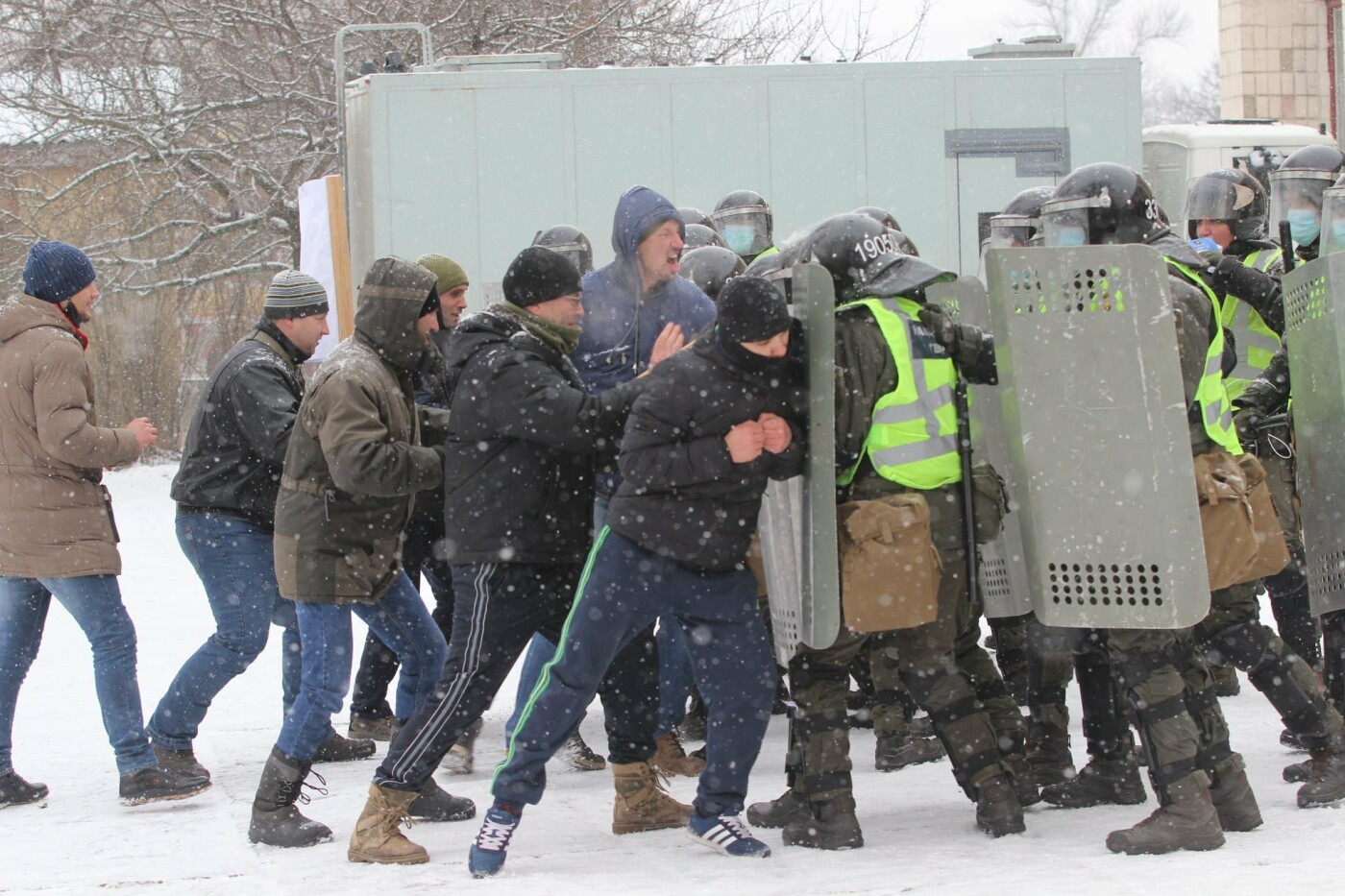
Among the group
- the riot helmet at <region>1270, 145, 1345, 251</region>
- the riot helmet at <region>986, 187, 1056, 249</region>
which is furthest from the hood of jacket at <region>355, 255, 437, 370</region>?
the riot helmet at <region>1270, 145, 1345, 251</region>

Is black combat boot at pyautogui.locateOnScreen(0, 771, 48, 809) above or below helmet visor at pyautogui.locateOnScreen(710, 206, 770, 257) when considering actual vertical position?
below

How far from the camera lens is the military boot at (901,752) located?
5926 millimetres

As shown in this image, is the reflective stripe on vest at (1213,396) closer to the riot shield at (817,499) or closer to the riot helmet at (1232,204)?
the riot shield at (817,499)

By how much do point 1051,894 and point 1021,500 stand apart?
3.94ft

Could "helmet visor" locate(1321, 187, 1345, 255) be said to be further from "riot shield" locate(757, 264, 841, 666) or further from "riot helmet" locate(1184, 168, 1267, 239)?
"riot shield" locate(757, 264, 841, 666)

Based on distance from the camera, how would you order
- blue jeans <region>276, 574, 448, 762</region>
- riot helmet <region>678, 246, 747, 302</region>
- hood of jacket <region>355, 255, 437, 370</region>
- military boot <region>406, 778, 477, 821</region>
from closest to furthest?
blue jeans <region>276, 574, 448, 762</region>, hood of jacket <region>355, 255, 437, 370</region>, military boot <region>406, 778, 477, 821</region>, riot helmet <region>678, 246, 747, 302</region>

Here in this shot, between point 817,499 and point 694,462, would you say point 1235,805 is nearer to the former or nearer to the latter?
point 817,499

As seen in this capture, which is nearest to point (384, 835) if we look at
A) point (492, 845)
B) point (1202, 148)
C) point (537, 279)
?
point (492, 845)

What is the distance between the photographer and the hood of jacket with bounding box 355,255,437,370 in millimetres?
5207

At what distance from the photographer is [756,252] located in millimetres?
7945

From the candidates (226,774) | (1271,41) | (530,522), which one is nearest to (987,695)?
(530,522)

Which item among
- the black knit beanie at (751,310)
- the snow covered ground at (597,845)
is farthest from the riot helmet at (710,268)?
the black knit beanie at (751,310)

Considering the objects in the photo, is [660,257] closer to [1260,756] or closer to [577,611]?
[577,611]

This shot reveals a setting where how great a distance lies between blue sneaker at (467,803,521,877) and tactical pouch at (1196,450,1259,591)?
2119 millimetres
